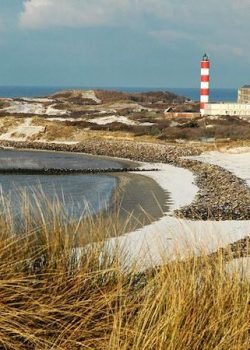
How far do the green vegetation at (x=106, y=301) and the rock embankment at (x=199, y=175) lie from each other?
1318mm

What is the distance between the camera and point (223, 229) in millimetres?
13258

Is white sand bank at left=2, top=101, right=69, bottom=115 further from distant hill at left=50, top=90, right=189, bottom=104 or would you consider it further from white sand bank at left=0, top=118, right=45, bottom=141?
white sand bank at left=0, top=118, right=45, bottom=141

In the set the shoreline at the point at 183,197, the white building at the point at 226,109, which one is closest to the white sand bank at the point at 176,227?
the shoreline at the point at 183,197

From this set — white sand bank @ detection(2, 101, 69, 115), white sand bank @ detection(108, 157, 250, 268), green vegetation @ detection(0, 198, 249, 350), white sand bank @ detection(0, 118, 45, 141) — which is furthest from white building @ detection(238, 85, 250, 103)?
green vegetation @ detection(0, 198, 249, 350)

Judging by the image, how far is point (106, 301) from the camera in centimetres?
412

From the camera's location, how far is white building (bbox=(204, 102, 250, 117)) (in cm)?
4884

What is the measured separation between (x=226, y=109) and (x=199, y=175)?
963 inches

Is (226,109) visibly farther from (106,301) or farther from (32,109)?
(106,301)

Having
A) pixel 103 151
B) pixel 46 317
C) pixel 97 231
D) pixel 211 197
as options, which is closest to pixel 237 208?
pixel 211 197

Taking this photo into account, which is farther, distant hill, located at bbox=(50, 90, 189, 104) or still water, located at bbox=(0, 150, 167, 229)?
distant hill, located at bbox=(50, 90, 189, 104)

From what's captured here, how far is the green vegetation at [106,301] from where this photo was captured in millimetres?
3680

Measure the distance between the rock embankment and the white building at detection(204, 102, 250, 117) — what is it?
12.9 metres

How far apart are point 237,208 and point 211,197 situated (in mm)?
2501

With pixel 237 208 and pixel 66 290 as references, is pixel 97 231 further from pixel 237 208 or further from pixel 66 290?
pixel 237 208
